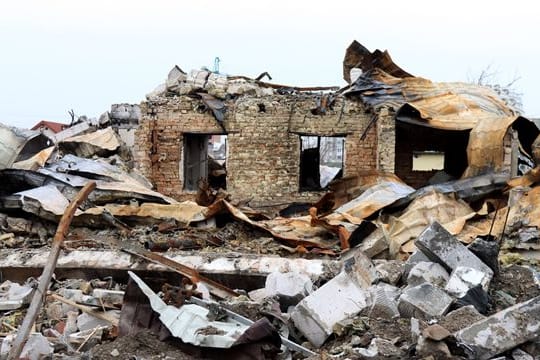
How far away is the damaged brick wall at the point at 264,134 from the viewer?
10984mm

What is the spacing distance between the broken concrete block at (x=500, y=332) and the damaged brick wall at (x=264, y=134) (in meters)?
8.00

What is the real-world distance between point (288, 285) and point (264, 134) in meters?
7.31

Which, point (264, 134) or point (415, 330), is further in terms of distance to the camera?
point (264, 134)

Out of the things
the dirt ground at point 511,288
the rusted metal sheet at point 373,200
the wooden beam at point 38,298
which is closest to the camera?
the wooden beam at point 38,298

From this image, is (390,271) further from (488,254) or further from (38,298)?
(38,298)

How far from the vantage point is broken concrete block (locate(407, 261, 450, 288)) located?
3.83 metres

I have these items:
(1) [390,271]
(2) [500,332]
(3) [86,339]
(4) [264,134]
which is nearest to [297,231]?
(1) [390,271]

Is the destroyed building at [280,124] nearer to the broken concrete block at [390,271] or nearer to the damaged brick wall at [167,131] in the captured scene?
the damaged brick wall at [167,131]

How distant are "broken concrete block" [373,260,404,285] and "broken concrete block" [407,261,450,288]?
0.19 metres

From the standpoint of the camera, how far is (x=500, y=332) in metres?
2.91

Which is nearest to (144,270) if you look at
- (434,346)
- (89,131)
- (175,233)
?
(175,233)

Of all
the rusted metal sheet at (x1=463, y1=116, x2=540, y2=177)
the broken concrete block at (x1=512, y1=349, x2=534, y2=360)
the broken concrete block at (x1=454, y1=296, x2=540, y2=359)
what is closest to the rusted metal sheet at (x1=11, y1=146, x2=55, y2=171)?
the rusted metal sheet at (x1=463, y1=116, x2=540, y2=177)

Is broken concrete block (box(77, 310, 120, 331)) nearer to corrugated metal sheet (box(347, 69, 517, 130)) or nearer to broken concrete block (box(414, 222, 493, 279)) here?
broken concrete block (box(414, 222, 493, 279))

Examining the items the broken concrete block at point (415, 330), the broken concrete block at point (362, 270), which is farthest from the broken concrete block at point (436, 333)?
the broken concrete block at point (362, 270)
